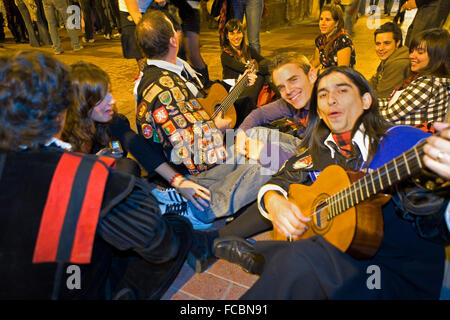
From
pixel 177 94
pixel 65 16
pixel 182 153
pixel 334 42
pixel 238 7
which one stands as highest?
pixel 65 16

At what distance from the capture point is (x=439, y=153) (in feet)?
3.33

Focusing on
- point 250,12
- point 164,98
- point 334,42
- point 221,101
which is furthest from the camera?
point 250,12

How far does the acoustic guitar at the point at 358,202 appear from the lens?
3.95 ft

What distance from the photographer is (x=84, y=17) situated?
8609 millimetres

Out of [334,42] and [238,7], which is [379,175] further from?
[238,7]

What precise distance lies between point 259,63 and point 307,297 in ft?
11.3

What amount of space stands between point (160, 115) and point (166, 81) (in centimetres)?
25

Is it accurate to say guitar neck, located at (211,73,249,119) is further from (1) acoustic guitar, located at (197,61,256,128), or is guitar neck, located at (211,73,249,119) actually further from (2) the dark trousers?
(2) the dark trousers

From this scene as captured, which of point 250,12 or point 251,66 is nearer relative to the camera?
point 251,66

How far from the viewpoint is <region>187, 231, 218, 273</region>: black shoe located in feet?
6.24

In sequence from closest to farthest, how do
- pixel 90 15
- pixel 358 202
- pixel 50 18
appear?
pixel 358 202 → pixel 50 18 → pixel 90 15

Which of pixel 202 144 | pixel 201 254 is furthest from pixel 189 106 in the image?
pixel 201 254

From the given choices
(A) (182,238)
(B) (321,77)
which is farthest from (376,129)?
(A) (182,238)
